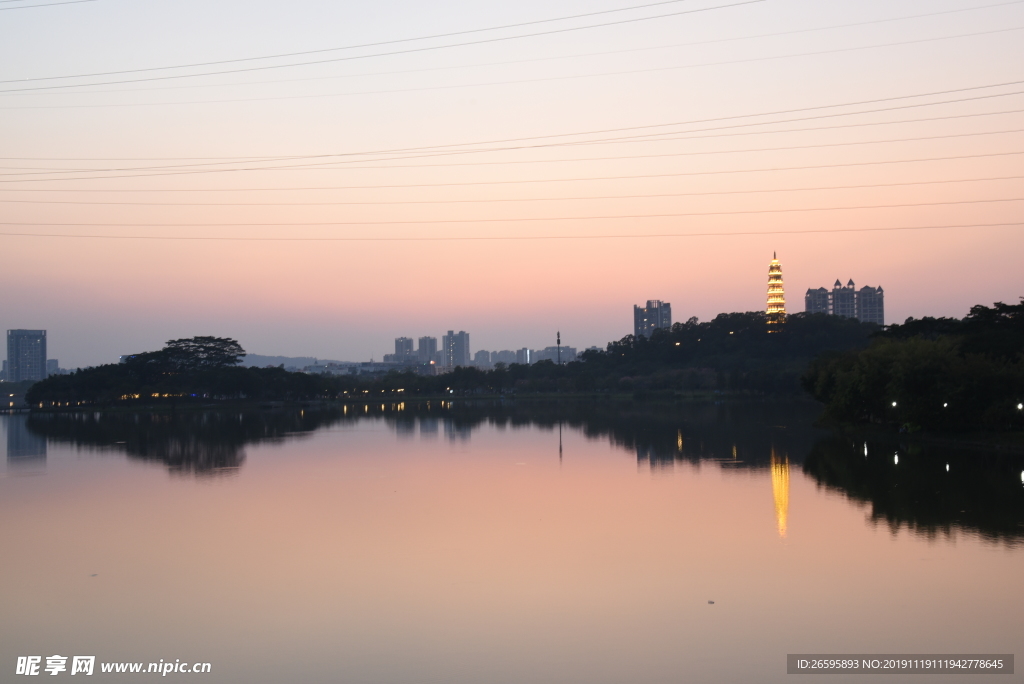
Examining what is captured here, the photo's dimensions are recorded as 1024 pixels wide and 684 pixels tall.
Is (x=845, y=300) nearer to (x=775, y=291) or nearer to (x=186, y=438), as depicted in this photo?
(x=775, y=291)

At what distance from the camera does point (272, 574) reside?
1093 cm

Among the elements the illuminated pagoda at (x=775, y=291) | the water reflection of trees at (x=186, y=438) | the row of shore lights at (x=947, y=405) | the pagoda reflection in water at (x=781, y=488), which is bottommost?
the water reflection of trees at (x=186, y=438)

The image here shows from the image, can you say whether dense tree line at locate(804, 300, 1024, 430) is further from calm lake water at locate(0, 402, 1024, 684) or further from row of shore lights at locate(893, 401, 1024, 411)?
calm lake water at locate(0, 402, 1024, 684)

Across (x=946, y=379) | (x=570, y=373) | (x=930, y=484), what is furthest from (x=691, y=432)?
(x=570, y=373)

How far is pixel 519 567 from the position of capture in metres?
11.1

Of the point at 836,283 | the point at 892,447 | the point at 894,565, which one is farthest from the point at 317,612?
the point at 836,283

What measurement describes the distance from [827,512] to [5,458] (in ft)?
87.0

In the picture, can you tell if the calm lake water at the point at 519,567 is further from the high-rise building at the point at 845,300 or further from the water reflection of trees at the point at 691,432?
the high-rise building at the point at 845,300

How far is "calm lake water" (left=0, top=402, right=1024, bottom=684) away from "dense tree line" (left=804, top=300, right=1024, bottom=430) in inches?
69.6

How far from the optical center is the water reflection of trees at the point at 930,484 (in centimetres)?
1330

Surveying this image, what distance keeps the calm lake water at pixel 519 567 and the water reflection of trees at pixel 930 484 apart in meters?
0.10

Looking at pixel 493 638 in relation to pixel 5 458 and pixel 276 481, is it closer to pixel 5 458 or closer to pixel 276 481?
pixel 276 481

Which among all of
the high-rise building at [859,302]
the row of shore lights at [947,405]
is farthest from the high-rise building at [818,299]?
the row of shore lights at [947,405]

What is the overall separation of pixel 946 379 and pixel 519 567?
18.3 m
